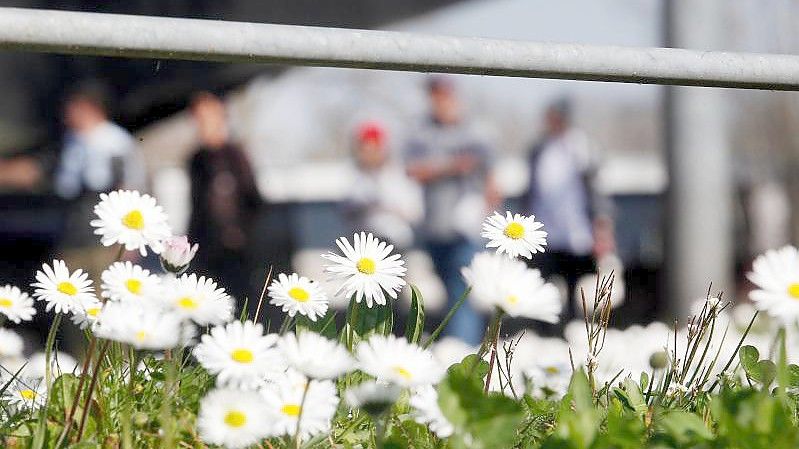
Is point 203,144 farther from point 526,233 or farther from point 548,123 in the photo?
point 526,233

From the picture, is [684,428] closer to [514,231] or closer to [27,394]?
[514,231]

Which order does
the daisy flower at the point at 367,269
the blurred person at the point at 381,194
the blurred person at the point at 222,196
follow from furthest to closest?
1. the blurred person at the point at 381,194
2. the blurred person at the point at 222,196
3. the daisy flower at the point at 367,269

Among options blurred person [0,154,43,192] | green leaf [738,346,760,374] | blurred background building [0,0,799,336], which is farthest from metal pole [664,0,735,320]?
green leaf [738,346,760,374]

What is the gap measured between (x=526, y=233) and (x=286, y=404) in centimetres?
35

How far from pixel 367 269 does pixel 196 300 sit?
21 cm

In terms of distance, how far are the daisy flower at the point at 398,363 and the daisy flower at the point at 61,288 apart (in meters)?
0.36

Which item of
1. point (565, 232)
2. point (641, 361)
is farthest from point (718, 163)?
point (641, 361)

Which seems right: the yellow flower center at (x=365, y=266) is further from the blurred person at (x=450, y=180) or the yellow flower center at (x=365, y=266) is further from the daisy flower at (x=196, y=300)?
the blurred person at (x=450, y=180)

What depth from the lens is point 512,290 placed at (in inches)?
35.0

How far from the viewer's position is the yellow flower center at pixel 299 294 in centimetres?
110

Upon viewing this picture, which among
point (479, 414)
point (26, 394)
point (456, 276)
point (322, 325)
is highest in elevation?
point (456, 276)

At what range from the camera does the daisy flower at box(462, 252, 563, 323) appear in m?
0.88

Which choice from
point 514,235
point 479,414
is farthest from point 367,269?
point 479,414

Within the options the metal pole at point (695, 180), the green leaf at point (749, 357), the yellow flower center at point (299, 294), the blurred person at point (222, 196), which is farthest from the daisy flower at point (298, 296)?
the metal pole at point (695, 180)
